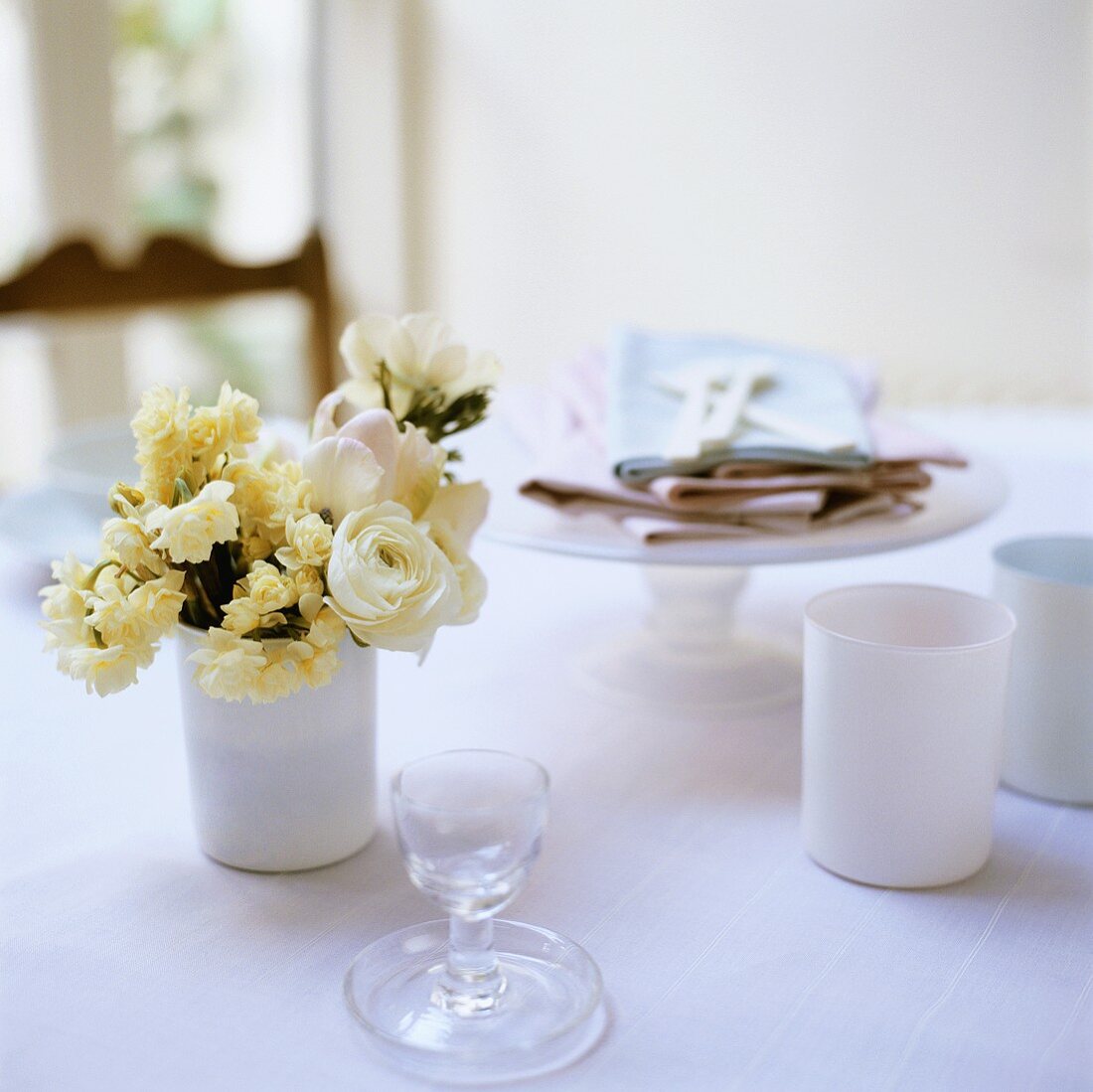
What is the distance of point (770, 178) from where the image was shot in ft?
7.89

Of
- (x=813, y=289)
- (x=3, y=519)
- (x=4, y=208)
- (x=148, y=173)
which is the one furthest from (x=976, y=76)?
(x=3, y=519)

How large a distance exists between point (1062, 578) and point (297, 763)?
48 cm

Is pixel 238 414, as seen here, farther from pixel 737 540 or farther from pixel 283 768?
pixel 737 540

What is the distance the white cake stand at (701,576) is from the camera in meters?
0.78

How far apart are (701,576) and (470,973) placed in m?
0.42

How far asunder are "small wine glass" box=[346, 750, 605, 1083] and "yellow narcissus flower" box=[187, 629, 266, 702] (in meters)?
0.08

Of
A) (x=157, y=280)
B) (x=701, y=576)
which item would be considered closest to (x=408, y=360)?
(x=701, y=576)

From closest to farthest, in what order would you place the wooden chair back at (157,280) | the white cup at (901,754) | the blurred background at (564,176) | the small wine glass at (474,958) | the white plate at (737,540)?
the small wine glass at (474,958) < the white cup at (901,754) < the white plate at (737,540) < the wooden chair back at (157,280) < the blurred background at (564,176)

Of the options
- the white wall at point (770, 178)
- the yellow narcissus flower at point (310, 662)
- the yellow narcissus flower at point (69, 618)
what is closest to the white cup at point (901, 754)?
the yellow narcissus flower at point (310, 662)

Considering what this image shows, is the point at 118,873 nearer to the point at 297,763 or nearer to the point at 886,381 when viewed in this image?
the point at 297,763

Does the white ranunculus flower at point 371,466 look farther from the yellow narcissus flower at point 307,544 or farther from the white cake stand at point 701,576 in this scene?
the white cake stand at point 701,576

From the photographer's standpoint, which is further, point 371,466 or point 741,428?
point 741,428

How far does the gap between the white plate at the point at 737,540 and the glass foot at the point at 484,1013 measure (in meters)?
0.26

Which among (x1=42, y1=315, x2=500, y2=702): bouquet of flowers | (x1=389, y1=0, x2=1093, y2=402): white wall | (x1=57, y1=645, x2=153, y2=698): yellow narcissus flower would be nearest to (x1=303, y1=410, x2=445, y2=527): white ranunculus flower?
(x1=42, y1=315, x2=500, y2=702): bouquet of flowers
